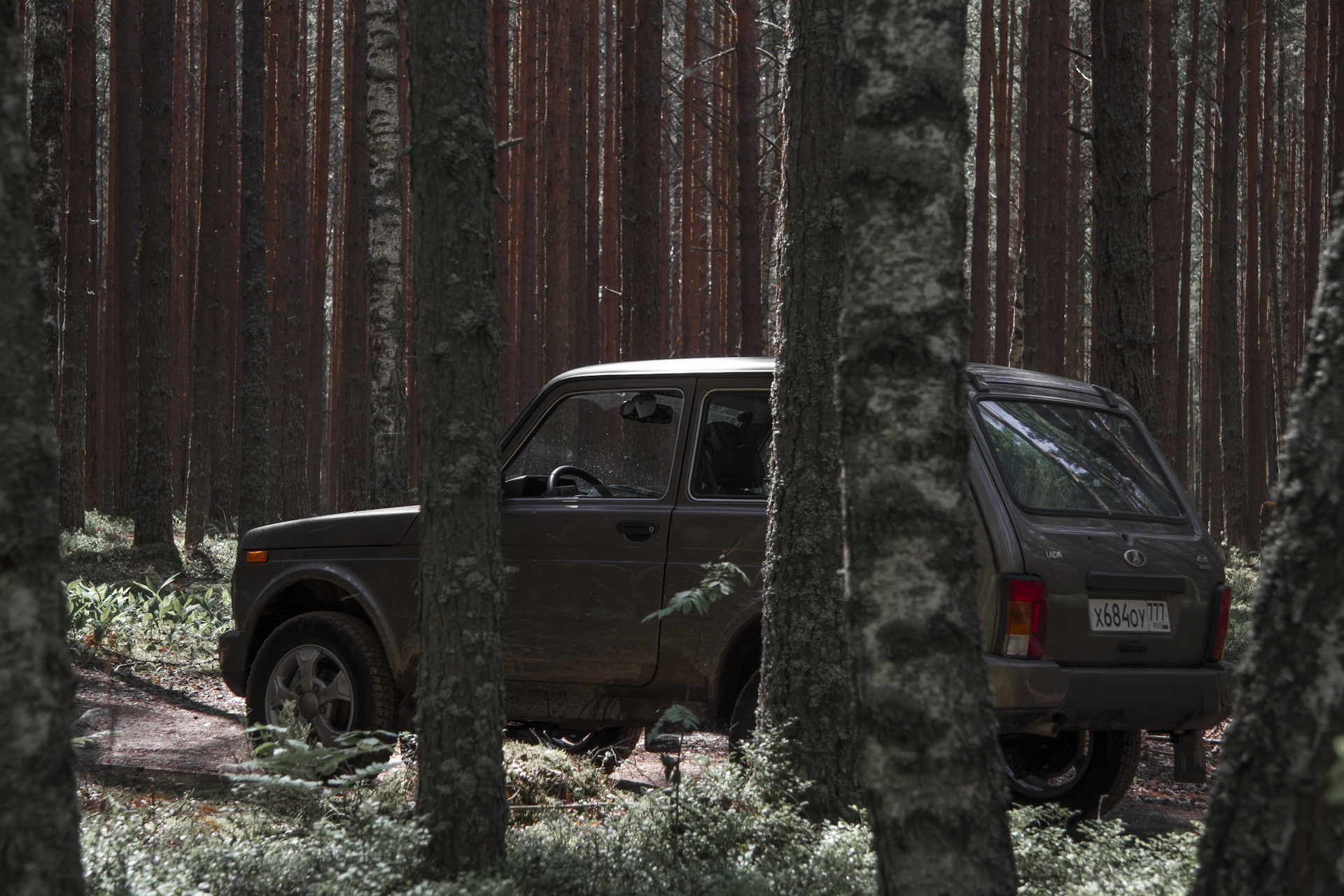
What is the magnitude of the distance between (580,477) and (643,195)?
10.4m

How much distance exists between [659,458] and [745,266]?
13400mm

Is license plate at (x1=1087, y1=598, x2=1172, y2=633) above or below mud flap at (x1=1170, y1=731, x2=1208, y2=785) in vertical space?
above

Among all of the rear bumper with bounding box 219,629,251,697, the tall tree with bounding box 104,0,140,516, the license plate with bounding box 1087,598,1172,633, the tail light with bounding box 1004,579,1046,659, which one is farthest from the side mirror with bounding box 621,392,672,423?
the tall tree with bounding box 104,0,140,516

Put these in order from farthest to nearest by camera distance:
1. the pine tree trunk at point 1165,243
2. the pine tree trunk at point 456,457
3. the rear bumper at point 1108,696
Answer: the pine tree trunk at point 1165,243, the rear bumper at point 1108,696, the pine tree trunk at point 456,457

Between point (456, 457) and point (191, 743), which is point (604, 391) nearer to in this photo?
point (456, 457)

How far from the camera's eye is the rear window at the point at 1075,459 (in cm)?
497

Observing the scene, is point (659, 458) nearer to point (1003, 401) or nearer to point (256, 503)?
point (1003, 401)

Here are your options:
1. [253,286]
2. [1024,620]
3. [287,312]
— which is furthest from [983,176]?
[1024,620]

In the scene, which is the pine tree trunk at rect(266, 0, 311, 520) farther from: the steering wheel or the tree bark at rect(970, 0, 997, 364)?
the steering wheel

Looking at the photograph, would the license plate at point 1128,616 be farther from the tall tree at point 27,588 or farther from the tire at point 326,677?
the tall tree at point 27,588

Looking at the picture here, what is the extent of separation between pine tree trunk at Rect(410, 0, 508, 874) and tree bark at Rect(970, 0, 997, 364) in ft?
63.0

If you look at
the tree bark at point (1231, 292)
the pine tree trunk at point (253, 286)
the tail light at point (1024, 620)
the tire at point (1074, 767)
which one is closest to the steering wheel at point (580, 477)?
the tail light at point (1024, 620)

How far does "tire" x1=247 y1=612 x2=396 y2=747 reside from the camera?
5.72m

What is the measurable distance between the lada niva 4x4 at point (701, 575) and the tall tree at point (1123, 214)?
9.68ft
